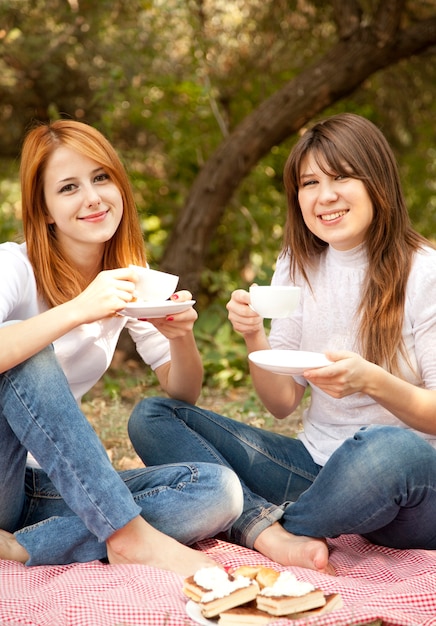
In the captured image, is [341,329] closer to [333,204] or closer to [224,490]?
[333,204]

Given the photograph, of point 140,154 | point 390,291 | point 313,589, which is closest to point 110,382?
point 140,154

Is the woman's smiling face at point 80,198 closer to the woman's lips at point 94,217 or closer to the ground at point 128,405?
the woman's lips at point 94,217

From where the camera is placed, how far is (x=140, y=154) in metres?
6.84

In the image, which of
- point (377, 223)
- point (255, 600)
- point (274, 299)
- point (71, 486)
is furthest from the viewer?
point (377, 223)

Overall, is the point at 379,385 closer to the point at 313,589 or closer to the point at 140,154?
the point at 313,589

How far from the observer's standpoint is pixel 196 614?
75.5 inches

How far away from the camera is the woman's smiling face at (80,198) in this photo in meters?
2.64

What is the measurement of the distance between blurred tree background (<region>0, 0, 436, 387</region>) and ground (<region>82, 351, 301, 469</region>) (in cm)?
36

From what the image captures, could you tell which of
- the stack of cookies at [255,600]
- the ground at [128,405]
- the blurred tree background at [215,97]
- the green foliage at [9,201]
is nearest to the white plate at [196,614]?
the stack of cookies at [255,600]

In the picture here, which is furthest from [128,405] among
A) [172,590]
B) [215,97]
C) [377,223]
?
[215,97]

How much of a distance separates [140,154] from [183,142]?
0.37 meters

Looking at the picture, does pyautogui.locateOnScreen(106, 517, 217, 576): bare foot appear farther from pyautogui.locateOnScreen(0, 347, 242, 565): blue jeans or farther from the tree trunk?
the tree trunk

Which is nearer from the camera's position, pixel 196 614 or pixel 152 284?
pixel 196 614

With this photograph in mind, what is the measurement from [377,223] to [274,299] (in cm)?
47
